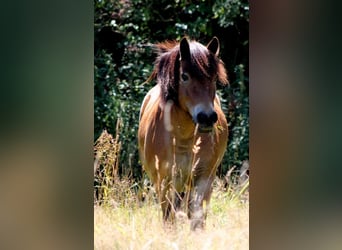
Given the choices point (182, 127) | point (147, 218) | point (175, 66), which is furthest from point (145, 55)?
point (147, 218)

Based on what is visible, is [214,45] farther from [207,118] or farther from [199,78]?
[207,118]

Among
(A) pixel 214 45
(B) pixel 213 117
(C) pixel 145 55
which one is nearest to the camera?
(B) pixel 213 117

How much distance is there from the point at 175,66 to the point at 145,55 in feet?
0.89

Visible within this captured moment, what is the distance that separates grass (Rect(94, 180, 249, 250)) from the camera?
374 centimetres

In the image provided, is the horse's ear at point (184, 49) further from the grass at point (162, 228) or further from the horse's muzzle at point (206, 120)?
the grass at point (162, 228)

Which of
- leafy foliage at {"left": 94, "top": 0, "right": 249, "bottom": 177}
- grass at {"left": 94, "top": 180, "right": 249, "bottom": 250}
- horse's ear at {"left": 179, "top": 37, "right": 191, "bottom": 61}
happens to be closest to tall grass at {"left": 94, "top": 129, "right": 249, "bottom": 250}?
grass at {"left": 94, "top": 180, "right": 249, "bottom": 250}

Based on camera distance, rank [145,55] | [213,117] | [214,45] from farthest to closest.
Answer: [145,55] → [214,45] → [213,117]

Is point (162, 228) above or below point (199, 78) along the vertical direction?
below

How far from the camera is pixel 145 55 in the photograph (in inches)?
165

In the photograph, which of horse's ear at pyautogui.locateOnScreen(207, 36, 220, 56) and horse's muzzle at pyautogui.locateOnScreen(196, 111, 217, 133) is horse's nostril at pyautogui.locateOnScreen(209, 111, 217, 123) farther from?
horse's ear at pyautogui.locateOnScreen(207, 36, 220, 56)

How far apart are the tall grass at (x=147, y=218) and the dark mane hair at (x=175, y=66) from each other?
0.49 metres
